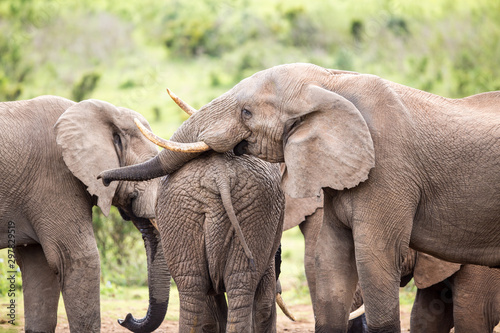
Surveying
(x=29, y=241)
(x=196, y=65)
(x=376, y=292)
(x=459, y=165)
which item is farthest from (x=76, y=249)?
(x=196, y=65)

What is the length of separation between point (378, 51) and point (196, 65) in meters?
5.46

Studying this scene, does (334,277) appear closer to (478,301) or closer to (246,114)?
(246,114)

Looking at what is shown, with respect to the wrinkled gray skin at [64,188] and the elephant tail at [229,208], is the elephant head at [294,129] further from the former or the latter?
the wrinkled gray skin at [64,188]

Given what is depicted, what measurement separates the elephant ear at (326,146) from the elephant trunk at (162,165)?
73cm

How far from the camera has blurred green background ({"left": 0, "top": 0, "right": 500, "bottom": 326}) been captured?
2075 centimetres

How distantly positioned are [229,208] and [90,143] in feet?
4.62

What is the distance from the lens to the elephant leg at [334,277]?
17.3 feet

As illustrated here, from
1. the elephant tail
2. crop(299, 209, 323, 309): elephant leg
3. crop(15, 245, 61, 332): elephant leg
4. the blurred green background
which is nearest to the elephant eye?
the elephant tail

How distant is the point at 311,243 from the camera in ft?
23.1

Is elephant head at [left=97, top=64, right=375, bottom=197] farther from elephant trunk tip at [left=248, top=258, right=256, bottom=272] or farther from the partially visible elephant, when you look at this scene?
elephant trunk tip at [left=248, top=258, right=256, bottom=272]

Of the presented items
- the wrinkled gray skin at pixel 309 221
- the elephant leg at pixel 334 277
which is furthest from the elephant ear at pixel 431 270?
the elephant leg at pixel 334 277

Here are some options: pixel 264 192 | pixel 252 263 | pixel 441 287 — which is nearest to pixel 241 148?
pixel 264 192

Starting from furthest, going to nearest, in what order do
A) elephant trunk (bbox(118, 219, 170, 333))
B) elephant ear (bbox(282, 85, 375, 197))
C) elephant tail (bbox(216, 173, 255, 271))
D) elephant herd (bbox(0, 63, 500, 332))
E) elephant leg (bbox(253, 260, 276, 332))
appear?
elephant trunk (bbox(118, 219, 170, 333)), elephant leg (bbox(253, 260, 276, 332)), elephant tail (bbox(216, 173, 255, 271)), elephant herd (bbox(0, 63, 500, 332)), elephant ear (bbox(282, 85, 375, 197))

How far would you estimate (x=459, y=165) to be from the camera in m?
5.10
